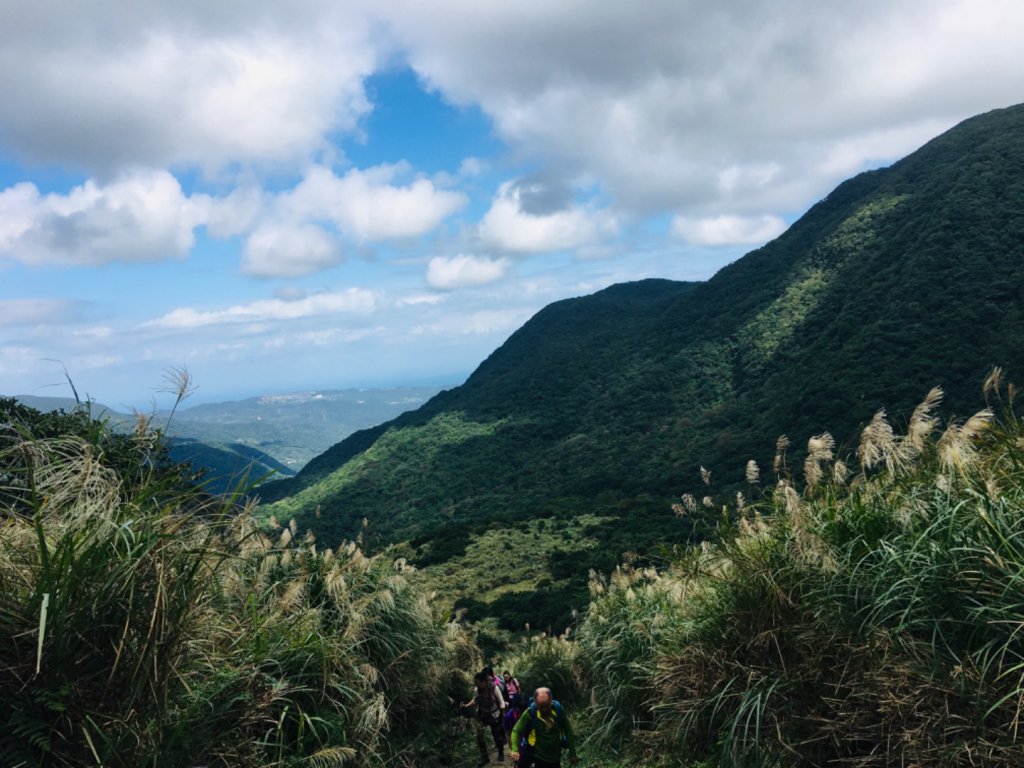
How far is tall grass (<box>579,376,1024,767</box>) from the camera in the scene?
3.37 meters

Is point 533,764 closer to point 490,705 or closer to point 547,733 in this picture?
point 547,733

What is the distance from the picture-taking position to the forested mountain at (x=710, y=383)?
41844mm

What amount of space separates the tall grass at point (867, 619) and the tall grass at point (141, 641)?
314 cm

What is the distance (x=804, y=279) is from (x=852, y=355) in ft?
102

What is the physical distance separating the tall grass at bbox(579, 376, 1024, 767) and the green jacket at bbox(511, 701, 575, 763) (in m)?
0.89

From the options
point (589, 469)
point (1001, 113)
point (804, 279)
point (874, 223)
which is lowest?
point (589, 469)

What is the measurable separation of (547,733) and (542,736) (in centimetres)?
6

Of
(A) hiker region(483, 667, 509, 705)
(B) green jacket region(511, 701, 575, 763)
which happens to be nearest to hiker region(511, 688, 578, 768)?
(B) green jacket region(511, 701, 575, 763)

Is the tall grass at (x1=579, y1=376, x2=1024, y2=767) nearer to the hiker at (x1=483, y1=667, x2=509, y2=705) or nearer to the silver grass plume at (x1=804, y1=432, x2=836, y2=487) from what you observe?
the silver grass plume at (x1=804, y1=432, x2=836, y2=487)

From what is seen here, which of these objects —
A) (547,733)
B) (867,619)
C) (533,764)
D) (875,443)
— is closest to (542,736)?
(547,733)

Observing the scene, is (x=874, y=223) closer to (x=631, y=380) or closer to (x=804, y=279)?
(x=804, y=279)

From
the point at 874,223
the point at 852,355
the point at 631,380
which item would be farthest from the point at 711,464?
the point at 874,223

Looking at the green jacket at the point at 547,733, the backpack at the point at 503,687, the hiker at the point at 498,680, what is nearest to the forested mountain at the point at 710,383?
the hiker at the point at 498,680

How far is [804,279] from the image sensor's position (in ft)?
260
